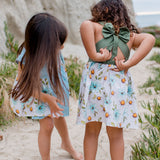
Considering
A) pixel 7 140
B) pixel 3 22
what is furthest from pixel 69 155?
pixel 3 22

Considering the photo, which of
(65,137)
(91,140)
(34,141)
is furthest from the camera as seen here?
(34,141)

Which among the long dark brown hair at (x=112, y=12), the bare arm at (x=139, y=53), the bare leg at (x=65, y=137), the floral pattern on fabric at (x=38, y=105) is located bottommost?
the bare leg at (x=65, y=137)

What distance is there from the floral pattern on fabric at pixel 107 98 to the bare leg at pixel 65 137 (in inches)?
15.0

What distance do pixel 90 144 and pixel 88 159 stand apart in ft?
0.39

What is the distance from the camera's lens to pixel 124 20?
6.05 ft

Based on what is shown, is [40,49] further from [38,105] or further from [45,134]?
[45,134]

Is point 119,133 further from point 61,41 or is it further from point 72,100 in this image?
point 72,100

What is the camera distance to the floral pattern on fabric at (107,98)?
1772 mm

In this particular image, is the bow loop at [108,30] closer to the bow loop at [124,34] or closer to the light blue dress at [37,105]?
the bow loop at [124,34]

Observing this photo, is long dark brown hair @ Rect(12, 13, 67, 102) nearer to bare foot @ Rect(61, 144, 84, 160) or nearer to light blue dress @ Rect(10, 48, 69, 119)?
light blue dress @ Rect(10, 48, 69, 119)

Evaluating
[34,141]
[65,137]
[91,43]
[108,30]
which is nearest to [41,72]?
[91,43]

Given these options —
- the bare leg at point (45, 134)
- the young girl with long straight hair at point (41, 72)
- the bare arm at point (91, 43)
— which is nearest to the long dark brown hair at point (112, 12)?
the bare arm at point (91, 43)

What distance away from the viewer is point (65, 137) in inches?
89.7

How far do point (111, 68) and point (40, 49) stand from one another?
0.52 meters
